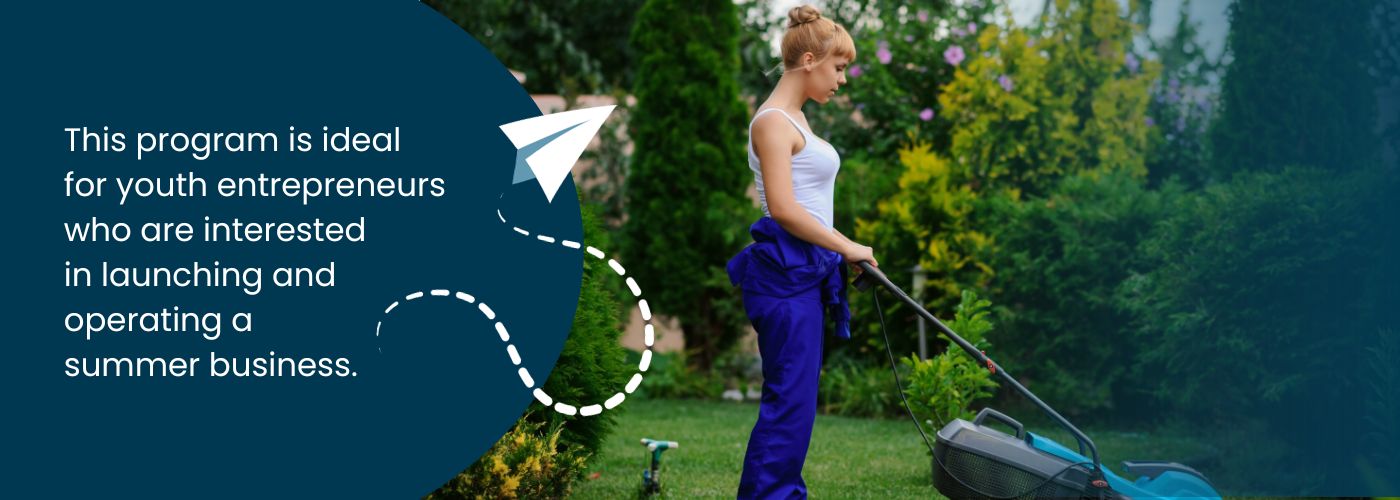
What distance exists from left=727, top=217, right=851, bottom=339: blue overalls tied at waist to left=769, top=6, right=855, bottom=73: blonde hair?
1.50 ft

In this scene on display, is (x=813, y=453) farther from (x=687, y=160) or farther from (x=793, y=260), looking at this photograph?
(x=687, y=160)

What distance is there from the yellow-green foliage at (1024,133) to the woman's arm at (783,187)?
15.1 feet

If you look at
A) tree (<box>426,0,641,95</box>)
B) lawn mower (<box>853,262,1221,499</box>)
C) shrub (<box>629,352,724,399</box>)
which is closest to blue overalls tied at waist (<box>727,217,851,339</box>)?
lawn mower (<box>853,262,1221,499</box>)

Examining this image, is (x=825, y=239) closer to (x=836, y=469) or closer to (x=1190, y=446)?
(x=836, y=469)

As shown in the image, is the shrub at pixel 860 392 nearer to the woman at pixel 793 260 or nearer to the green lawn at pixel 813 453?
the green lawn at pixel 813 453

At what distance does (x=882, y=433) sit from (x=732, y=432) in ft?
2.57

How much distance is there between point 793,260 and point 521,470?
1.19 m

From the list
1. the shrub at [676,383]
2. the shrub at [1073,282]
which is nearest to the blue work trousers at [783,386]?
the shrub at [1073,282]

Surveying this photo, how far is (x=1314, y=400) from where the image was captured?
17.9 ft

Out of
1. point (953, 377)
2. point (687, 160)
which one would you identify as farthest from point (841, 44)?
point (687, 160)

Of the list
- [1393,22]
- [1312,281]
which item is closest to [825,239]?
[1312,281]

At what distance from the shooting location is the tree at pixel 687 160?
30.6ft

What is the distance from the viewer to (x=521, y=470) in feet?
13.6

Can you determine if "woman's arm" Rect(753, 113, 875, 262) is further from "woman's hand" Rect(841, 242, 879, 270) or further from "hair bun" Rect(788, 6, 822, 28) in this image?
"hair bun" Rect(788, 6, 822, 28)
